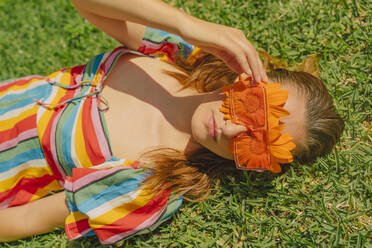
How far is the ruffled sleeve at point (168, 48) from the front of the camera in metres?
2.55

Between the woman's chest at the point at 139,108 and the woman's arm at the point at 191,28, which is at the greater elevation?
the woman's arm at the point at 191,28

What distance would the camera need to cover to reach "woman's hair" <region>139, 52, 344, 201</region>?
216 cm

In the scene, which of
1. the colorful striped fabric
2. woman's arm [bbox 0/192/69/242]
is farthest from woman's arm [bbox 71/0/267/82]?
woman's arm [bbox 0/192/69/242]

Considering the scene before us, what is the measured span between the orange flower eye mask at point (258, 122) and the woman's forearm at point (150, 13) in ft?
1.68

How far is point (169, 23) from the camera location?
207 centimetres

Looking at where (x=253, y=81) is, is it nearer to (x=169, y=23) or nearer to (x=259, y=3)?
(x=169, y=23)

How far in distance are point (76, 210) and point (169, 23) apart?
4.55 ft

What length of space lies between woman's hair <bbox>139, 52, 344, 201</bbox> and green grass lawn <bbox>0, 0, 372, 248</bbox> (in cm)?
15

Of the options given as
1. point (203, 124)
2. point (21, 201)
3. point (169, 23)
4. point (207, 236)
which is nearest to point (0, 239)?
point (21, 201)

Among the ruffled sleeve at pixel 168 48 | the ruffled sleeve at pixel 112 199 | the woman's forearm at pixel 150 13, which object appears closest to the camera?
the woman's forearm at pixel 150 13

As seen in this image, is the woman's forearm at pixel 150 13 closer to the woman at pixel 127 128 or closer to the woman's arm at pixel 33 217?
the woman at pixel 127 128

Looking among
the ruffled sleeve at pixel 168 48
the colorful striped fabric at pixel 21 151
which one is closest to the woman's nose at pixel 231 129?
the ruffled sleeve at pixel 168 48

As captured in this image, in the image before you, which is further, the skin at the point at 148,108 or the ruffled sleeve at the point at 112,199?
the skin at the point at 148,108

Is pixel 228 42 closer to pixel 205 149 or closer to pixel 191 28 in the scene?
pixel 191 28
